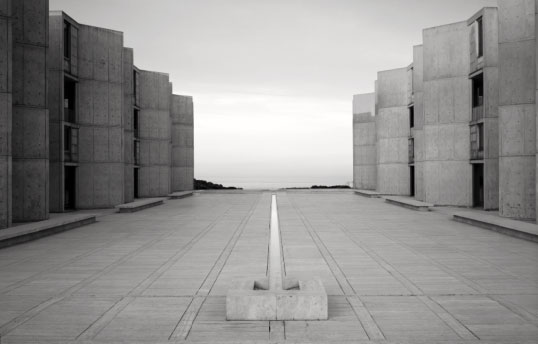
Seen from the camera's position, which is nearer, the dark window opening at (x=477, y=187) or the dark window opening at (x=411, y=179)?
the dark window opening at (x=477, y=187)

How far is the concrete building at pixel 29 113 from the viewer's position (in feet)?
58.9

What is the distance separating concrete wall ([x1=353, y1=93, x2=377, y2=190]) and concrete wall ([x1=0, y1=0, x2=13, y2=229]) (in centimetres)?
3558

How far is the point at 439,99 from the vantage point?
25.8 metres

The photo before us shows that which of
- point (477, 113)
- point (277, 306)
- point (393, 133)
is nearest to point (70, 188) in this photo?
point (477, 113)

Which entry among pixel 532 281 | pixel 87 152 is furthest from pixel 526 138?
pixel 87 152

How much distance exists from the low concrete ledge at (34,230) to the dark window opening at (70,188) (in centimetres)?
767

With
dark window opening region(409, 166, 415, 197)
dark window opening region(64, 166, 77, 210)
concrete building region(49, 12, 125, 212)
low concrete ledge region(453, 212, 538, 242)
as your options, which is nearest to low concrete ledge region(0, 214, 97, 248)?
concrete building region(49, 12, 125, 212)

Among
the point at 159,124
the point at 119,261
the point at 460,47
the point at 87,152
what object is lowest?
the point at 119,261

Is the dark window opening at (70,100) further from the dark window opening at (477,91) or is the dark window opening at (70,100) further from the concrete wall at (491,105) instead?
the dark window opening at (477,91)

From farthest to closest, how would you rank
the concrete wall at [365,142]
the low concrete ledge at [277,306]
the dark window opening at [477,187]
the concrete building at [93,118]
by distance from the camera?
the concrete wall at [365,142]
the dark window opening at [477,187]
the concrete building at [93,118]
the low concrete ledge at [277,306]

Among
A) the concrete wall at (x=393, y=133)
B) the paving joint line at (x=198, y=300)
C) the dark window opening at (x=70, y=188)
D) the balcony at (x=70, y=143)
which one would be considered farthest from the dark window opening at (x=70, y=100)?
the concrete wall at (x=393, y=133)

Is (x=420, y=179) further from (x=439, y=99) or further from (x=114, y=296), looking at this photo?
(x=114, y=296)

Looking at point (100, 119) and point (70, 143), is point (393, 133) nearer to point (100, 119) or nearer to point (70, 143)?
point (100, 119)

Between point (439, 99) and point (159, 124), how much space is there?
68.2 feet
